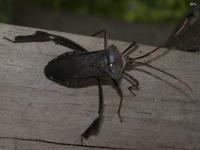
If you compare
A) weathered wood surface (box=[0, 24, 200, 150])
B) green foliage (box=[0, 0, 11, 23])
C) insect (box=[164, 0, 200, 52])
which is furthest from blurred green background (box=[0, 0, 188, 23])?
weathered wood surface (box=[0, 24, 200, 150])

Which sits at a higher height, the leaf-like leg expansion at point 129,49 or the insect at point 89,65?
the leaf-like leg expansion at point 129,49

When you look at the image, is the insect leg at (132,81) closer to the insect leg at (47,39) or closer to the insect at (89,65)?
the insect at (89,65)

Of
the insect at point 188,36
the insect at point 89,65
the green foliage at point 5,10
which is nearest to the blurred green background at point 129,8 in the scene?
the green foliage at point 5,10

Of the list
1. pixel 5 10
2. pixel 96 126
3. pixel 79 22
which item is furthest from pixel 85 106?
pixel 79 22

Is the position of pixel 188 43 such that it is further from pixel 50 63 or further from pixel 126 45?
pixel 50 63

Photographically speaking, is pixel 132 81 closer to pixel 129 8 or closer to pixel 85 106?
pixel 85 106

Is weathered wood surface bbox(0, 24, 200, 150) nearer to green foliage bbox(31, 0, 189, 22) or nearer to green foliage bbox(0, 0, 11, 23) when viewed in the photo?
green foliage bbox(0, 0, 11, 23)

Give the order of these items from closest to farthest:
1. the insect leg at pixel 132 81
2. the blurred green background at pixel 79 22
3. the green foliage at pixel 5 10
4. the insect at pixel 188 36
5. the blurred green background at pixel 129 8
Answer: the insect leg at pixel 132 81, the insect at pixel 188 36, the green foliage at pixel 5 10, the blurred green background at pixel 79 22, the blurred green background at pixel 129 8
